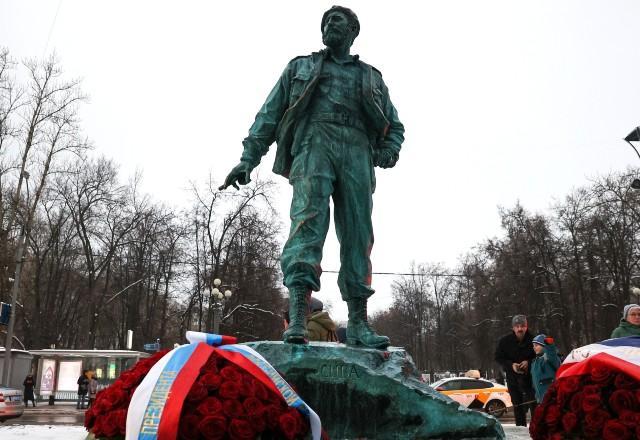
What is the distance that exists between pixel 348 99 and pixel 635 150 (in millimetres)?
15402

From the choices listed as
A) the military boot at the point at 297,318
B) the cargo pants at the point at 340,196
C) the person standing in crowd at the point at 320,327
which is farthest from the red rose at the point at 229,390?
the person standing in crowd at the point at 320,327

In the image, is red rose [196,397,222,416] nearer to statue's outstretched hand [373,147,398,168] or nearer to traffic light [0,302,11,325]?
statue's outstretched hand [373,147,398,168]

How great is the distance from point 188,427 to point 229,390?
7.4 inches

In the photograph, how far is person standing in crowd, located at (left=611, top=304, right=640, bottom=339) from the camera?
509 cm

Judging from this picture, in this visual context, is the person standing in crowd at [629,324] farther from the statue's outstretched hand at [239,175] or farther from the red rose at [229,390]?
the red rose at [229,390]

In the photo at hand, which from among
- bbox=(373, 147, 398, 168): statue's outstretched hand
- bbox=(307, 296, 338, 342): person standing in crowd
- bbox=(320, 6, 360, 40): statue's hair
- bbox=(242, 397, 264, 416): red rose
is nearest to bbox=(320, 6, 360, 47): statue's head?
bbox=(320, 6, 360, 40): statue's hair

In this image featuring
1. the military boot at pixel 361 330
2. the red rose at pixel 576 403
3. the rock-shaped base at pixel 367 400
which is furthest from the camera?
the military boot at pixel 361 330

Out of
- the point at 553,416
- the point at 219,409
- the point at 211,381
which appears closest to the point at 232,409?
the point at 219,409

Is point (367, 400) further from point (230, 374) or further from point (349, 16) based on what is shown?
point (349, 16)

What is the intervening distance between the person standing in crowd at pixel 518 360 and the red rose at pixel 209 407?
19.2 feet

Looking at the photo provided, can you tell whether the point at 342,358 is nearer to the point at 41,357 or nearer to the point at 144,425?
the point at 144,425

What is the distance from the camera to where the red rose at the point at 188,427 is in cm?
197

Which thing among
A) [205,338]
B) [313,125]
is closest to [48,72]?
[313,125]

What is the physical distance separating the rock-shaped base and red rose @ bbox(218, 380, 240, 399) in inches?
54.4
